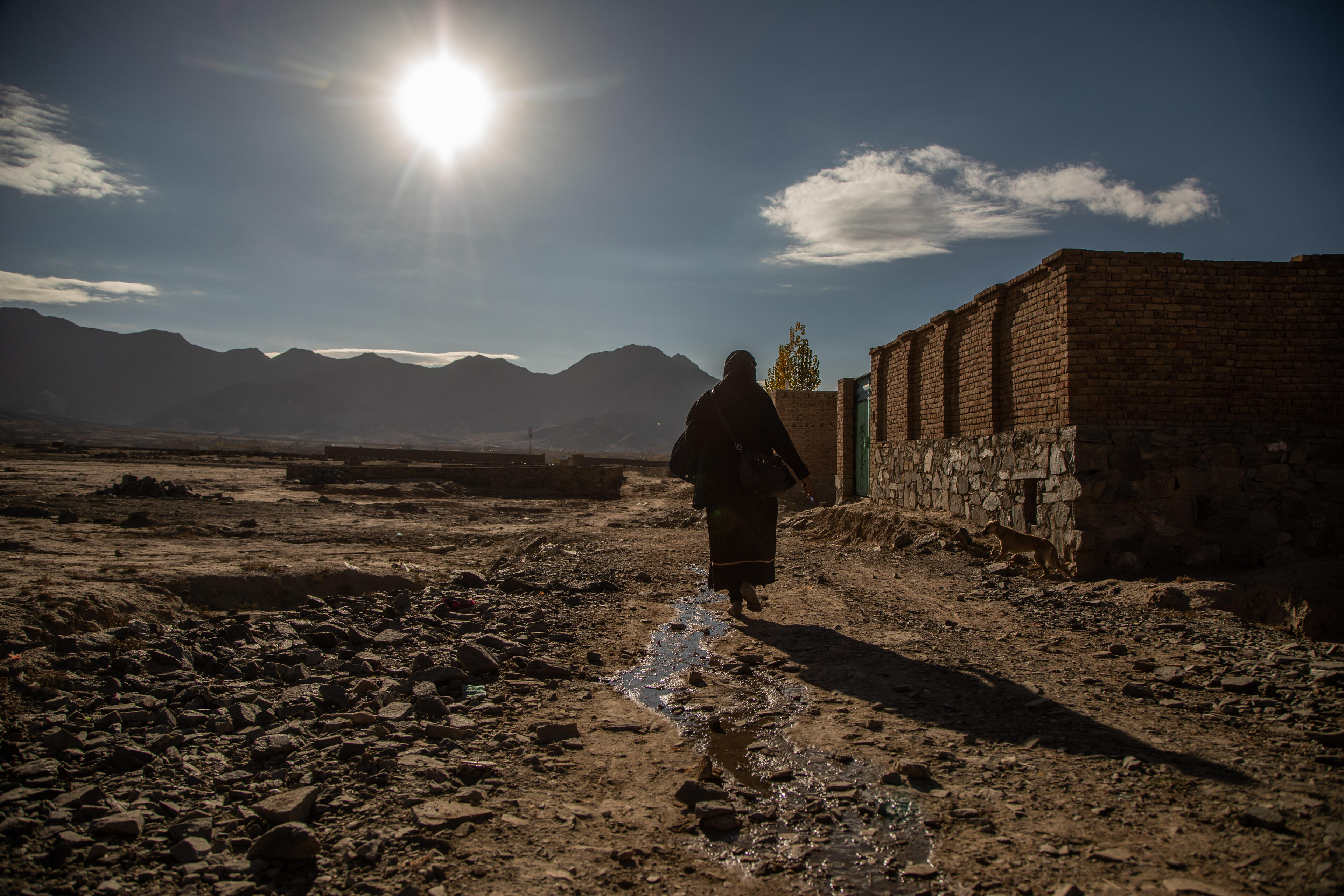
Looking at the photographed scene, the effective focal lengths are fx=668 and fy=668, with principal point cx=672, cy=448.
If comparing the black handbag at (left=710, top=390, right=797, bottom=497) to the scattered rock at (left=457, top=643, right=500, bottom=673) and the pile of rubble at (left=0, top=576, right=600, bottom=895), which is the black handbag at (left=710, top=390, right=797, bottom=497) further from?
the scattered rock at (left=457, top=643, right=500, bottom=673)

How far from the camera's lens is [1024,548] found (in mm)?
7781

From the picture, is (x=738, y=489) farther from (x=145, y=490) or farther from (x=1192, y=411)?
(x=145, y=490)

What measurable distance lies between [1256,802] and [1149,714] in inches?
39.4

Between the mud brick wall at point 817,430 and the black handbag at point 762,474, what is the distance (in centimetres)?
1287

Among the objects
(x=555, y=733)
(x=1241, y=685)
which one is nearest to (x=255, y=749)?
(x=555, y=733)

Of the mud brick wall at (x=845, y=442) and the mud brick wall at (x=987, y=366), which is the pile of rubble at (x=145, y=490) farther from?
the mud brick wall at (x=987, y=366)

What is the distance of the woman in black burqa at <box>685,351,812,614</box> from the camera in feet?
17.7

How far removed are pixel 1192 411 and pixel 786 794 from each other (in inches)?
273


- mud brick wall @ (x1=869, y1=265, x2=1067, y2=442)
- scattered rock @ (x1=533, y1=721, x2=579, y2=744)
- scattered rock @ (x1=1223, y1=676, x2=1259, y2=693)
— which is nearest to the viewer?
scattered rock @ (x1=533, y1=721, x2=579, y2=744)

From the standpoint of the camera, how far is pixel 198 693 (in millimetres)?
3375

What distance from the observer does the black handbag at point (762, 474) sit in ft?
17.0

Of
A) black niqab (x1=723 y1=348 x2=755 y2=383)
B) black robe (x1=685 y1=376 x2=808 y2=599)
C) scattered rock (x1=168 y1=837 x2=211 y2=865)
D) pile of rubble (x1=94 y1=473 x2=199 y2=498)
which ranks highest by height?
black niqab (x1=723 y1=348 x2=755 y2=383)

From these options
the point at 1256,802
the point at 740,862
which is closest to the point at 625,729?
the point at 740,862

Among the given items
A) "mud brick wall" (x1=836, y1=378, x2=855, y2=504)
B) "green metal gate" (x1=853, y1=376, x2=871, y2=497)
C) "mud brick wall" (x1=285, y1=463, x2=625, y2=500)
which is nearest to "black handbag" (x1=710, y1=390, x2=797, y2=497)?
"green metal gate" (x1=853, y1=376, x2=871, y2=497)
